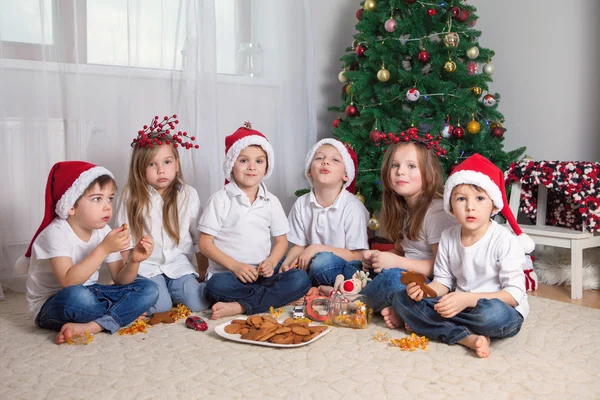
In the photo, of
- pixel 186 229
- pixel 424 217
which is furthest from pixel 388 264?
pixel 186 229

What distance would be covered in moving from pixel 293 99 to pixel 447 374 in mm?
2278

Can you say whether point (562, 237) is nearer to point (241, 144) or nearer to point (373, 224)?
point (373, 224)

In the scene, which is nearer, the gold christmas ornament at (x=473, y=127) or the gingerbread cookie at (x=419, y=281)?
the gingerbread cookie at (x=419, y=281)

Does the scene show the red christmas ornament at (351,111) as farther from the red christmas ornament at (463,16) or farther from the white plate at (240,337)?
the white plate at (240,337)

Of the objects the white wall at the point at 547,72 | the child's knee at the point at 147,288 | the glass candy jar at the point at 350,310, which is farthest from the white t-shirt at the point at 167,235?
the white wall at the point at 547,72

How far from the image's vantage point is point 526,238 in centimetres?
211

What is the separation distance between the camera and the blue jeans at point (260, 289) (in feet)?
7.38

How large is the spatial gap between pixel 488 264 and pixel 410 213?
0.46 metres

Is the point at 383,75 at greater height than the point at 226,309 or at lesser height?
greater

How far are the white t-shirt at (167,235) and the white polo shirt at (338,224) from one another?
46 centimetres

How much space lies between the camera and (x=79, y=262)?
6.60 ft

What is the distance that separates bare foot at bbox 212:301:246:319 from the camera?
7.14ft

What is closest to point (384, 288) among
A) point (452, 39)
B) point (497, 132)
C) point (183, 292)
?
point (183, 292)

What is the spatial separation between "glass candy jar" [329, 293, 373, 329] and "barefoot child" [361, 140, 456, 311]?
0.25 ft
